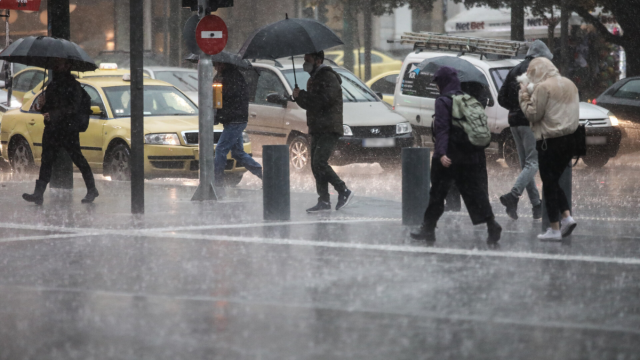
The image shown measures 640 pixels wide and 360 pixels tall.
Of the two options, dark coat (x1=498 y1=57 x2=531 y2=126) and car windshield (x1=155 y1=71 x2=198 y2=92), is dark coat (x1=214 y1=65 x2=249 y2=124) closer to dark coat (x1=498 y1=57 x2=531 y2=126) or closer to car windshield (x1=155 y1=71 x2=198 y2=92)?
dark coat (x1=498 y1=57 x2=531 y2=126)

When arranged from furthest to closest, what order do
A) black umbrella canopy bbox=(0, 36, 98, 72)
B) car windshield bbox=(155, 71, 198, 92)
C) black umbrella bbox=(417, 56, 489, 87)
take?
car windshield bbox=(155, 71, 198, 92), black umbrella canopy bbox=(0, 36, 98, 72), black umbrella bbox=(417, 56, 489, 87)

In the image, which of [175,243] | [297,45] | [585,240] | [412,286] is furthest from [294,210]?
[412,286]

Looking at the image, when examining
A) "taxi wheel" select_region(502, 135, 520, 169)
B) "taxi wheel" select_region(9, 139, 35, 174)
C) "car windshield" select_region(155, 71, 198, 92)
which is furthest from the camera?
"car windshield" select_region(155, 71, 198, 92)

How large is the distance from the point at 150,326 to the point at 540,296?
7.74 ft

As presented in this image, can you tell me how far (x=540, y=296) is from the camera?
636cm

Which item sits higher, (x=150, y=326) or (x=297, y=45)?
(x=297, y=45)

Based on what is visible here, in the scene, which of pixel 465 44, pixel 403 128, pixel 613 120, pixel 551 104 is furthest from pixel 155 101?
pixel 551 104

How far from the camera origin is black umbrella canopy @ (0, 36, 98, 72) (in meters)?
11.3

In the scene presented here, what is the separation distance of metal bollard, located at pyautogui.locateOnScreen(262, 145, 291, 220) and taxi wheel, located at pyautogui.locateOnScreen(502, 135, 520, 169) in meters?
6.74

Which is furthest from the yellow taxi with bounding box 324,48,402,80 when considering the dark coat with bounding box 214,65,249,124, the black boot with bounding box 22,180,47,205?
the black boot with bounding box 22,180,47,205

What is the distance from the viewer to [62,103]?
11.5 meters

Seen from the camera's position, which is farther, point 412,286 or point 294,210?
point 294,210

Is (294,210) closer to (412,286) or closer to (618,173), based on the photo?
(412,286)

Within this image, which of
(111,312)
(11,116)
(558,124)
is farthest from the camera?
(11,116)
